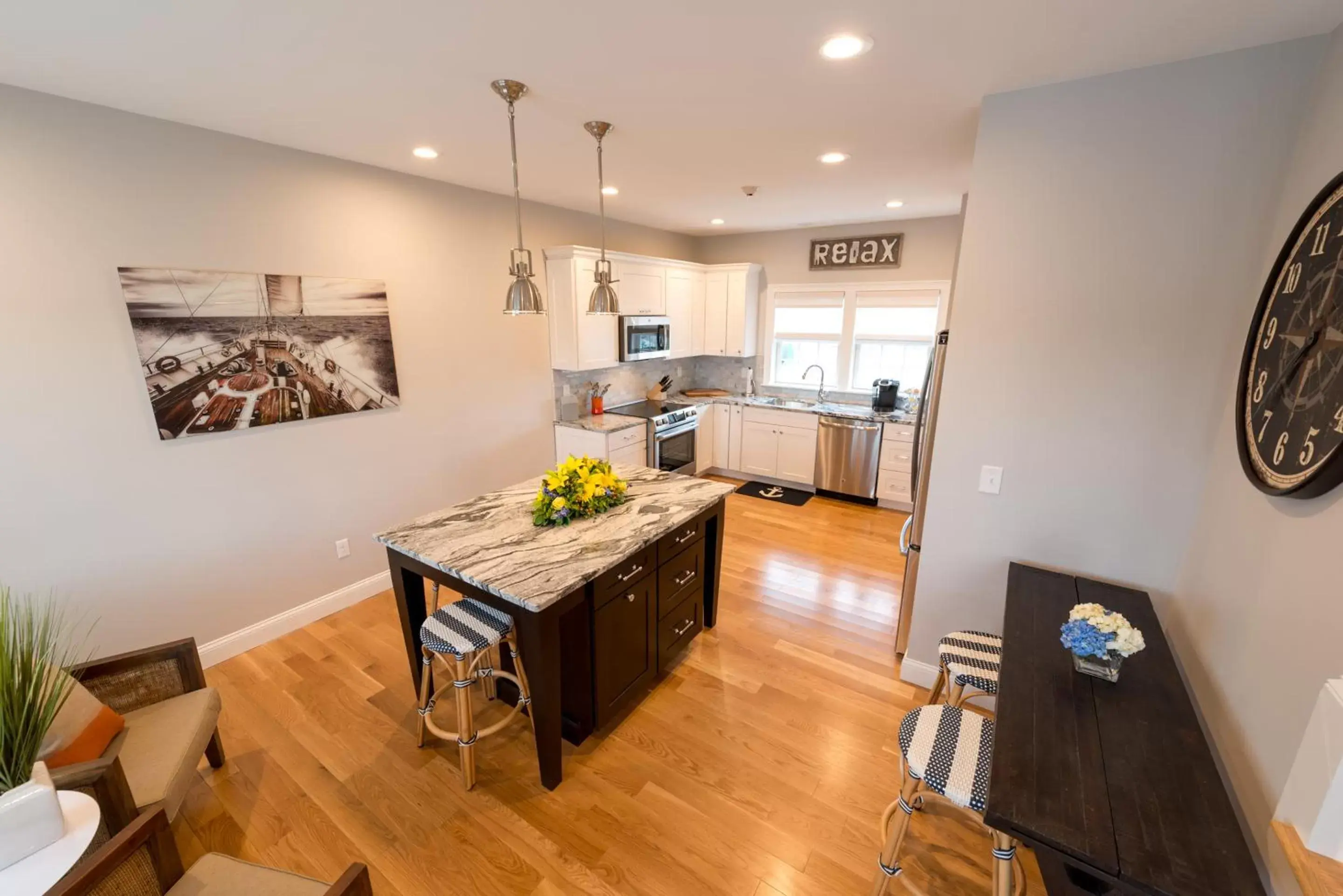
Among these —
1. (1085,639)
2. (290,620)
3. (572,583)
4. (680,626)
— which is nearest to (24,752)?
(572,583)

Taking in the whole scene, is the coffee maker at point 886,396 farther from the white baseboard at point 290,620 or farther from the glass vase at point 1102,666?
the white baseboard at point 290,620

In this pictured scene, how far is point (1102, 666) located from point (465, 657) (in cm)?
206

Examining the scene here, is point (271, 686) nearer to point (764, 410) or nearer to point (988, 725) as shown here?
point (988, 725)

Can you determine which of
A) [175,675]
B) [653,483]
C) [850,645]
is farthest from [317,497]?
[850,645]

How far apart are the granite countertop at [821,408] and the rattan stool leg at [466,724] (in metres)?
3.79

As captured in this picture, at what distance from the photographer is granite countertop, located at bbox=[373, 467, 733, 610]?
177 cm

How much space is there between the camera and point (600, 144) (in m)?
2.43

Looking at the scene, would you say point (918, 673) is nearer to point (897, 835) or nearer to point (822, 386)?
point (897, 835)

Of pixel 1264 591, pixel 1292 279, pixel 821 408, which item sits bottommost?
pixel 821 408

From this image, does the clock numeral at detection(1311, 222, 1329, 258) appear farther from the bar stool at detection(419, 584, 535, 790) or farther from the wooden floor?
the bar stool at detection(419, 584, 535, 790)

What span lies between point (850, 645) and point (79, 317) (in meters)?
3.84

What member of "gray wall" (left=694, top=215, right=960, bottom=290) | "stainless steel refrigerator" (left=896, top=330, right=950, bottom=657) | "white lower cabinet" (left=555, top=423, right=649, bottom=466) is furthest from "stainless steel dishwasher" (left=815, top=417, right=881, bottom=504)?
"stainless steel refrigerator" (left=896, top=330, right=950, bottom=657)

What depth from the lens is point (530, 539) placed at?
209 cm

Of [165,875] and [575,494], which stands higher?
[575,494]
